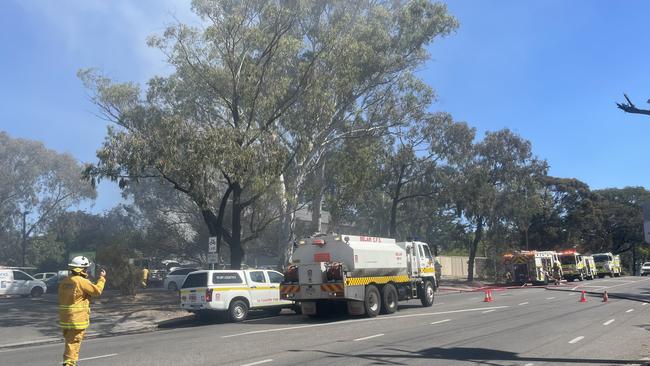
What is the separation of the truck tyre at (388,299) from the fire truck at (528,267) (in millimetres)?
24440

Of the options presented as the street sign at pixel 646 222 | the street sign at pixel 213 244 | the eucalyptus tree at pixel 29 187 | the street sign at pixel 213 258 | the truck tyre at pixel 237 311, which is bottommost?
the truck tyre at pixel 237 311

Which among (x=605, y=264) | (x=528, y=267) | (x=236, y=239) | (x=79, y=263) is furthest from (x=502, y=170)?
(x=79, y=263)

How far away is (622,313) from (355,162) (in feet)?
46.2

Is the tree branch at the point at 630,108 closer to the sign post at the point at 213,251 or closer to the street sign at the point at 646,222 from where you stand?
the street sign at the point at 646,222

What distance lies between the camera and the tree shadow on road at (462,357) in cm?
1012

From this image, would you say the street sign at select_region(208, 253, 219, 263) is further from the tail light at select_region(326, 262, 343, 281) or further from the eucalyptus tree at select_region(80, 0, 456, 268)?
the tail light at select_region(326, 262, 343, 281)

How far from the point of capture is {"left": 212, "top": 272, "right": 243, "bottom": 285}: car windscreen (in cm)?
1934

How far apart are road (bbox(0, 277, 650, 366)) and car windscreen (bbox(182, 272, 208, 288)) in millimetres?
1862

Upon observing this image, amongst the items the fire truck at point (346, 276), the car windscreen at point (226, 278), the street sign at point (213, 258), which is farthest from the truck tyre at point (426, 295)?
the street sign at point (213, 258)

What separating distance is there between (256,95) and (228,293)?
8000 millimetres

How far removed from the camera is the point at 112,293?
29953mm

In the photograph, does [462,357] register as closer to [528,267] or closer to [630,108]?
[630,108]

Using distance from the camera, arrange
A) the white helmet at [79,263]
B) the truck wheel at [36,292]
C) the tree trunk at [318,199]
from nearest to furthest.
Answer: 1. the white helmet at [79,263]
2. the tree trunk at [318,199]
3. the truck wheel at [36,292]

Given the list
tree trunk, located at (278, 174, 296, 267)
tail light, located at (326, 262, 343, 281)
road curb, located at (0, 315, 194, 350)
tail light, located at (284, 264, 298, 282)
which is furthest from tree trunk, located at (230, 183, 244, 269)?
tail light, located at (326, 262, 343, 281)
